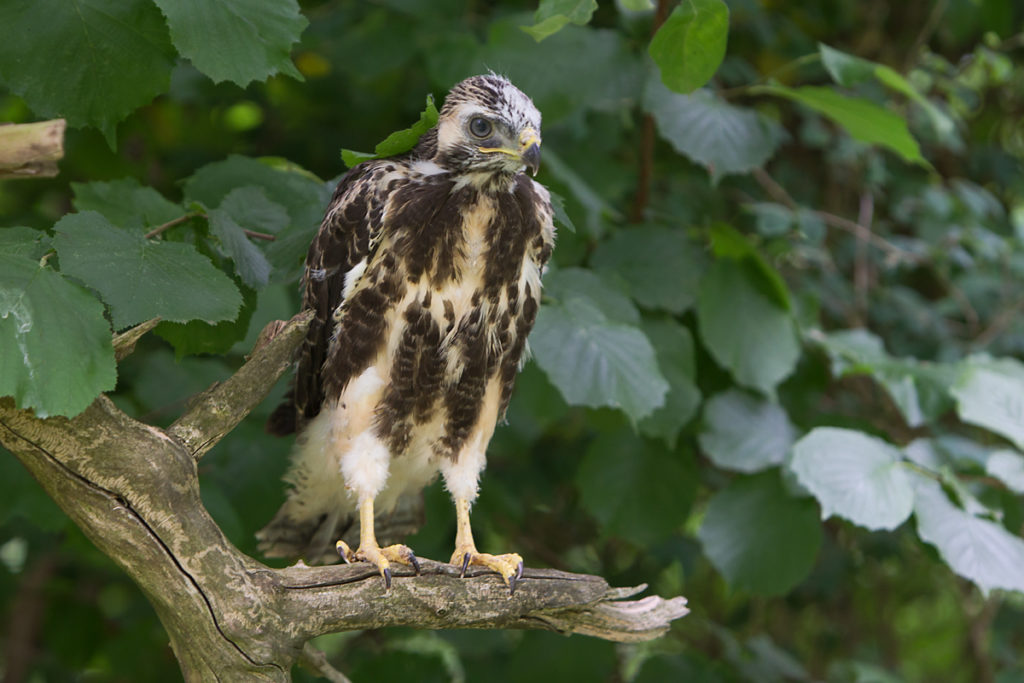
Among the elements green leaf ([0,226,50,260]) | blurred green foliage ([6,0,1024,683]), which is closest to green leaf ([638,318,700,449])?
blurred green foliage ([6,0,1024,683])

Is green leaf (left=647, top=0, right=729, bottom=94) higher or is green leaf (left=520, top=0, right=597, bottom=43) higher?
green leaf (left=520, top=0, right=597, bottom=43)

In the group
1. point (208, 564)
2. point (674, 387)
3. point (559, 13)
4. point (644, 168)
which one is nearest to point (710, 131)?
point (644, 168)

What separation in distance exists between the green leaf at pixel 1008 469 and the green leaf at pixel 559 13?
2043mm

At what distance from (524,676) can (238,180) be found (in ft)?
7.87

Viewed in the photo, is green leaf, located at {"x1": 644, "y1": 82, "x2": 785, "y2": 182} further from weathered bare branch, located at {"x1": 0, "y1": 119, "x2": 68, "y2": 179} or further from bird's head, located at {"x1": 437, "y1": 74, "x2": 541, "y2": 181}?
weathered bare branch, located at {"x1": 0, "y1": 119, "x2": 68, "y2": 179}

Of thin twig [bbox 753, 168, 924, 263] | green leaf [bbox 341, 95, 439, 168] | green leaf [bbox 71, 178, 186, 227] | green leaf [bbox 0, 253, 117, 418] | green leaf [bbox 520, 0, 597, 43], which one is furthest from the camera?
thin twig [bbox 753, 168, 924, 263]

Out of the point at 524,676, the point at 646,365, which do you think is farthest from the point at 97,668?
the point at 646,365

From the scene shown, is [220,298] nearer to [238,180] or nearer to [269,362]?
[269,362]

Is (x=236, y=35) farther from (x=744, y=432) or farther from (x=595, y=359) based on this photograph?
(x=744, y=432)

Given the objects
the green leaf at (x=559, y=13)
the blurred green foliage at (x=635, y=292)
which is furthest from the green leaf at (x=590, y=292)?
the green leaf at (x=559, y=13)

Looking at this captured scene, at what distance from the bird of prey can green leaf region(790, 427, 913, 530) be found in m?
1.04

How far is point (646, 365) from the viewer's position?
2.83 meters

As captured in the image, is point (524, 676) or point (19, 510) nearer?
point (19, 510)

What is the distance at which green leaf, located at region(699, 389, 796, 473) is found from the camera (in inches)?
138
